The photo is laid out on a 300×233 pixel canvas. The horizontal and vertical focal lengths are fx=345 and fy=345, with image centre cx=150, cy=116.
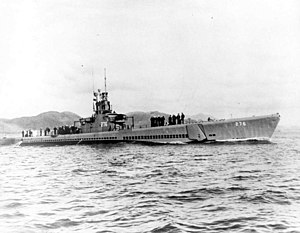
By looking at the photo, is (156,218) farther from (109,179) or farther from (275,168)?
(275,168)

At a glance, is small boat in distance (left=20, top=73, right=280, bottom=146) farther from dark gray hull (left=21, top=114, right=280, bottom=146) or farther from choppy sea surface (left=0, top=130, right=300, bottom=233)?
choppy sea surface (left=0, top=130, right=300, bottom=233)

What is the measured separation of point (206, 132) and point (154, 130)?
6.61 m

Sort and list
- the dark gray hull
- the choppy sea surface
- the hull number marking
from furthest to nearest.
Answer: the hull number marking, the dark gray hull, the choppy sea surface

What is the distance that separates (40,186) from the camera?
43.7 ft

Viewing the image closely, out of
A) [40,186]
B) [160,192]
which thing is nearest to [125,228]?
[160,192]

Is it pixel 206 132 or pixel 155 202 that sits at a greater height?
pixel 206 132

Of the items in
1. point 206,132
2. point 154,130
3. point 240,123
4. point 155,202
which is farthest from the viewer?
point 154,130

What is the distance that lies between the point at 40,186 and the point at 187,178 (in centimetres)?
589

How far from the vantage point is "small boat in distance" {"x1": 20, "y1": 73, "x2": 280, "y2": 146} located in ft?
117

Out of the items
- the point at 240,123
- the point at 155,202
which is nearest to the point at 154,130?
the point at 240,123

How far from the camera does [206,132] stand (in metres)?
38.1

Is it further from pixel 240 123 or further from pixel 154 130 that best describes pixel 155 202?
pixel 154 130

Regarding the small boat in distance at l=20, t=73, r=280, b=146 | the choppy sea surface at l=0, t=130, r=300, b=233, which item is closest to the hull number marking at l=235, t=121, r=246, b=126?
the small boat in distance at l=20, t=73, r=280, b=146

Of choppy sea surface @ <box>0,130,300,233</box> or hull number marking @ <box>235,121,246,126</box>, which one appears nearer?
choppy sea surface @ <box>0,130,300,233</box>
